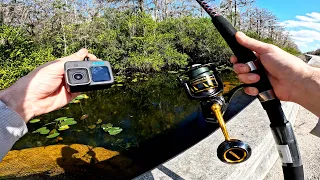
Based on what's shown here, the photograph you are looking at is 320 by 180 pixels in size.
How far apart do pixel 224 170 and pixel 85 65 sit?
1402mm

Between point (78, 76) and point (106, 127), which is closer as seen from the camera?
point (78, 76)

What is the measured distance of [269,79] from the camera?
1.23 m

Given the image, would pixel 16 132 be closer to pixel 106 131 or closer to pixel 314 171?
pixel 314 171

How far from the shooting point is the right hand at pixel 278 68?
114 cm

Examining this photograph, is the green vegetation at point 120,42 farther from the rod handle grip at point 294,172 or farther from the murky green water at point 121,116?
the rod handle grip at point 294,172

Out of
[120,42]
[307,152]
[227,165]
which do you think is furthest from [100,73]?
[120,42]

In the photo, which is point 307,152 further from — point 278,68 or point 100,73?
point 100,73

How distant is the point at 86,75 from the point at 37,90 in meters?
0.31

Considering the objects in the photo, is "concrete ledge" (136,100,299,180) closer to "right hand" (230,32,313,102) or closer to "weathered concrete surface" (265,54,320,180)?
"weathered concrete surface" (265,54,320,180)

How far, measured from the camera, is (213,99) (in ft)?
4.11

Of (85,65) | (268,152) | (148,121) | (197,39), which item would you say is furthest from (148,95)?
(197,39)

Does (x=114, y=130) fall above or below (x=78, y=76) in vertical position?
below

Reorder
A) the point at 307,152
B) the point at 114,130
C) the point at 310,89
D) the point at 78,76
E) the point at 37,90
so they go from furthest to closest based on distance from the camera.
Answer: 1. the point at 114,130
2. the point at 307,152
3. the point at 37,90
4. the point at 78,76
5. the point at 310,89

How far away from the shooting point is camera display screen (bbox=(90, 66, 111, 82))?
140 centimetres
